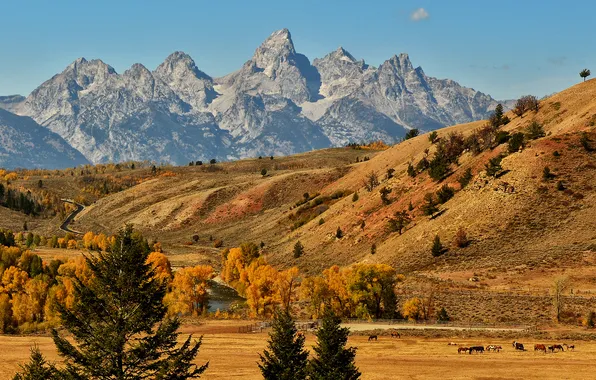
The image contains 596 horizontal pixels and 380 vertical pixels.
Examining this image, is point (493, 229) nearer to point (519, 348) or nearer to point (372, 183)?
point (519, 348)

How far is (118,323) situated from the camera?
27.2 metres

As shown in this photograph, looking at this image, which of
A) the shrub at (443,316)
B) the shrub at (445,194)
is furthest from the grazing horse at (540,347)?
the shrub at (445,194)

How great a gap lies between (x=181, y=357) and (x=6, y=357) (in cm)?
4919

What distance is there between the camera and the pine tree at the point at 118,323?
26766mm

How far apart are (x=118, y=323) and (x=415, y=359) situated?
139 feet

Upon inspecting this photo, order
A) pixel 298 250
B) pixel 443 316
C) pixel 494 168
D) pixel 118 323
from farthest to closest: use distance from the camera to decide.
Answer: pixel 298 250
pixel 494 168
pixel 443 316
pixel 118 323

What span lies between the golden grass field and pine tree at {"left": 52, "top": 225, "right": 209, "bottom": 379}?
101ft

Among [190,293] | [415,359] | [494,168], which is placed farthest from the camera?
[494,168]

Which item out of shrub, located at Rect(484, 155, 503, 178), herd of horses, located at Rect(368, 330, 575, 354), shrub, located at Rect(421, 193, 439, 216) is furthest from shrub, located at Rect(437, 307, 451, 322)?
shrub, located at Rect(484, 155, 503, 178)

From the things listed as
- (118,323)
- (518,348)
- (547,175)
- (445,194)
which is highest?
(547,175)

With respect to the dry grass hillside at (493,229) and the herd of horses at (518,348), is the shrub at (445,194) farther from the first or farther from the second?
the herd of horses at (518,348)

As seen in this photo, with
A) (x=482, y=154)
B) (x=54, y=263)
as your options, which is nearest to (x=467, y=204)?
(x=482, y=154)

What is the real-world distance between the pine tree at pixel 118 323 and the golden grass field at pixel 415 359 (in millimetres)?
30822

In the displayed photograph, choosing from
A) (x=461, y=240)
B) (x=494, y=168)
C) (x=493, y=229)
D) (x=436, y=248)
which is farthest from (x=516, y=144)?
(x=436, y=248)
